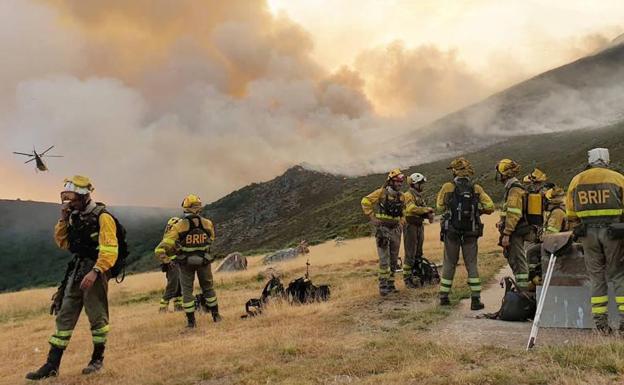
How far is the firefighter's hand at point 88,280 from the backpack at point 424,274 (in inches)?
306

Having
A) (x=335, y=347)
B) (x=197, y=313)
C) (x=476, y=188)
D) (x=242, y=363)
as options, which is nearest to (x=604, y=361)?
(x=335, y=347)

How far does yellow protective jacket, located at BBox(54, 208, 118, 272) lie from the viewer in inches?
270

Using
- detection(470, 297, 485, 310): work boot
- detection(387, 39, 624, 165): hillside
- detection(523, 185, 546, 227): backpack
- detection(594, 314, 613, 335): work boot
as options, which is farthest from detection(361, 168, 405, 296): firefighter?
detection(387, 39, 624, 165): hillside

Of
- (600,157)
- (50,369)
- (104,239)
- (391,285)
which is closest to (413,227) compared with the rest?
(391,285)

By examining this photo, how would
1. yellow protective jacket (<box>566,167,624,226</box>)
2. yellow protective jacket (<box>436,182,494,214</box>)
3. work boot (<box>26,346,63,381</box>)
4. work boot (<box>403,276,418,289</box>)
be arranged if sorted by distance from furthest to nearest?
work boot (<box>403,276,418,289</box>) < yellow protective jacket (<box>436,182,494,214</box>) < work boot (<box>26,346,63,381</box>) < yellow protective jacket (<box>566,167,624,226</box>)

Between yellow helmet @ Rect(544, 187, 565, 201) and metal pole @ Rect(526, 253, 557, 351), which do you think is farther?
yellow helmet @ Rect(544, 187, 565, 201)

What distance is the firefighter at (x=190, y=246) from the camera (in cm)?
1029

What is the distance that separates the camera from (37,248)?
153m

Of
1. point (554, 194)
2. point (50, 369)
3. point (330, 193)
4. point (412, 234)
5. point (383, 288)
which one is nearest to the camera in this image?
point (50, 369)

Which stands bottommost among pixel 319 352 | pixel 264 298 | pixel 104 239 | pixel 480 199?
pixel 319 352

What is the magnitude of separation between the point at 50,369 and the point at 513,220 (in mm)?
7538

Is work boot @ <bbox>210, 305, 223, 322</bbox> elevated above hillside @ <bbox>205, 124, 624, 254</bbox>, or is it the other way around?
hillside @ <bbox>205, 124, 624, 254</bbox>

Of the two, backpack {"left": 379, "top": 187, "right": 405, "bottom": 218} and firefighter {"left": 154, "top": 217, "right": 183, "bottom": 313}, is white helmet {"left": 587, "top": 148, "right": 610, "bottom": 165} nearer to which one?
backpack {"left": 379, "top": 187, "right": 405, "bottom": 218}

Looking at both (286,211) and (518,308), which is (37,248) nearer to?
(286,211)
